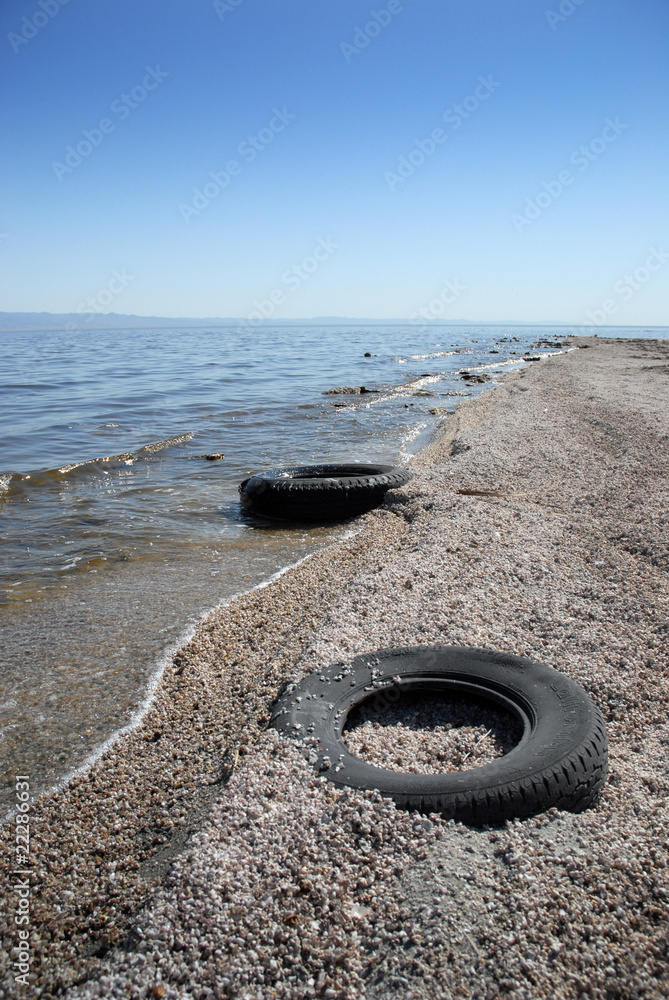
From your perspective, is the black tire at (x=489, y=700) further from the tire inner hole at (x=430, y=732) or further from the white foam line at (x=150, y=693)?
the white foam line at (x=150, y=693)

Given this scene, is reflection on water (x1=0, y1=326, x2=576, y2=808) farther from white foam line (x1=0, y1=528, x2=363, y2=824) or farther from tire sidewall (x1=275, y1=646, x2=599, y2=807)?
tire sidewall (x1=275, y1=646, x2=599, y2=807)

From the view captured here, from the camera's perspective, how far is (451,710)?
3785mm

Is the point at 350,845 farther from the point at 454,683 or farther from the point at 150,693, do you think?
the point at 150,693

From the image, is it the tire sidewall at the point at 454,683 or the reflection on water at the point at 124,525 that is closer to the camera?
the tire sidewall at the point at 454,683

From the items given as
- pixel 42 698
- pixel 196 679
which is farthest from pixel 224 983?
pixel 42 698

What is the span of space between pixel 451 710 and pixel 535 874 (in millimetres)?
1389

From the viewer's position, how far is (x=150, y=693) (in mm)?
4309

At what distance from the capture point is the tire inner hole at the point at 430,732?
3281 mm

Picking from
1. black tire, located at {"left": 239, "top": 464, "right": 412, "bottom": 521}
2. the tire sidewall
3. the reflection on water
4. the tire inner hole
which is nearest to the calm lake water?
the reflection on water

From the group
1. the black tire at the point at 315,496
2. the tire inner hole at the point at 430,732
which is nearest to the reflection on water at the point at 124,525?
the black tire at the point at 315,496

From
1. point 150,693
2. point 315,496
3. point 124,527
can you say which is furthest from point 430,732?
point 124,527

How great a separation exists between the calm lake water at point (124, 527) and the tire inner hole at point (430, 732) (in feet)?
5.28

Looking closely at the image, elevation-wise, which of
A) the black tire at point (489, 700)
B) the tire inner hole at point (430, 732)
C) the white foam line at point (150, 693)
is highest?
the black tire at point (489, 700)

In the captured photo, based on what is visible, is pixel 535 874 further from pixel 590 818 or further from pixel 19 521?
pixel 19 521
